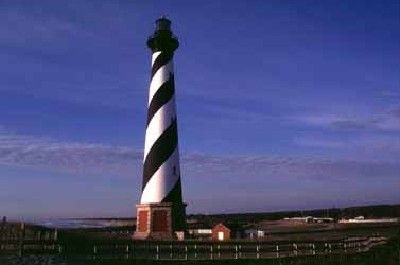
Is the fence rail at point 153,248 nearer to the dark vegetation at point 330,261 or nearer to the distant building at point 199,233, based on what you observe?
the dark vegetation at point 330,261

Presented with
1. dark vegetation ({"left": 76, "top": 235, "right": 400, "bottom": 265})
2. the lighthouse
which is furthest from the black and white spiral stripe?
dark vegetation ({"left": 76, "top": 235, "right": 400, "bottom": 265})

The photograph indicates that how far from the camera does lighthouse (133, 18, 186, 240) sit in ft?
119

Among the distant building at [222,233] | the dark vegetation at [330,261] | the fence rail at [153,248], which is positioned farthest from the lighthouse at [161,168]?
the dark vegetation at [330,261]

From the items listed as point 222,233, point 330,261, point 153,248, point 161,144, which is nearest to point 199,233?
point 222,233

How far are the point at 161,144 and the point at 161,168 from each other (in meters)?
1.53

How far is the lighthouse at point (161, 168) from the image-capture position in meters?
36.1

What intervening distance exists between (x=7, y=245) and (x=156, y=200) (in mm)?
14826

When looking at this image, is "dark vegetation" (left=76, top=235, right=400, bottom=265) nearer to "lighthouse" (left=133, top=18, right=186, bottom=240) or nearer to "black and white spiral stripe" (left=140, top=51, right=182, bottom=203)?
"lighthouse" (left=133, top=18, right=186, bottom=240)

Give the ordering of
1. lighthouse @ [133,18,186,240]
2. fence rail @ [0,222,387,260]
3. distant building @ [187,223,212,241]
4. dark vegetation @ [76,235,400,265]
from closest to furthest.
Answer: dark vegetation @ [76,235,400,265], fence rail @ [0,222,387,260], lighthouse @ [133,18,186,240], distant building @ [187,223,212,241]

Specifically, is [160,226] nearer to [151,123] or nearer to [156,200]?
[156,200]

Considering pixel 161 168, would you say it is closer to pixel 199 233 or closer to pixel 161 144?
pixel 161 144

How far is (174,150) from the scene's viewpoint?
121ft

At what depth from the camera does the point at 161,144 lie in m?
36.2

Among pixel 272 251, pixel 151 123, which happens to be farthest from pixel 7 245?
pixel 151 123
